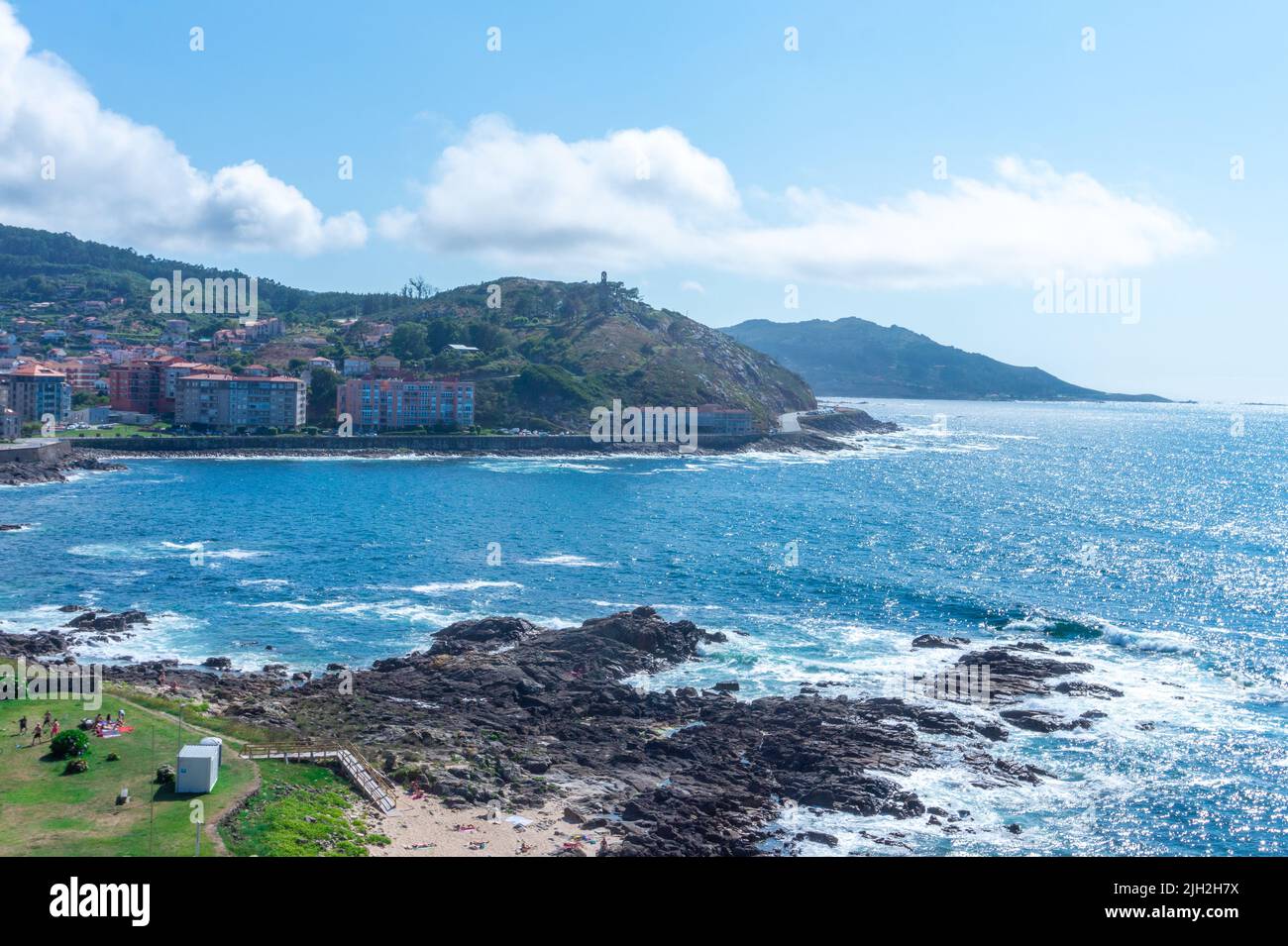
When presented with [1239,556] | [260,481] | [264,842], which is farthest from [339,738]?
[260,481]

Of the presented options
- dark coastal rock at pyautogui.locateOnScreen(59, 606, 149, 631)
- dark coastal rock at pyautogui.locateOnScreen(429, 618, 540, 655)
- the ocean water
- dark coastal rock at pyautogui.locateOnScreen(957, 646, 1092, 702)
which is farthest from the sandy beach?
dark coastal rock at pyautogui.locateOnScreen(59, 606, 149, 631)

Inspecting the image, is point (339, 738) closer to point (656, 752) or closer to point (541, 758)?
point (541, 758)

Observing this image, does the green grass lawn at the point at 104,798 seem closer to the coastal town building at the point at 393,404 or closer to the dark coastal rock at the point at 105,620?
the dark coastal rock at the point at 105,620

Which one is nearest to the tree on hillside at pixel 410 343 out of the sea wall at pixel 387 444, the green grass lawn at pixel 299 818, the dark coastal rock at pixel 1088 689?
the sea wall at pixel 387 444

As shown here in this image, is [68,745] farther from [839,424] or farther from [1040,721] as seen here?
[839,424]

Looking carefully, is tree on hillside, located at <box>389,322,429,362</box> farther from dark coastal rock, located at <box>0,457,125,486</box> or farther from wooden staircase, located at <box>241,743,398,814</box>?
wooden staircase, located at <box>241,743,398,814</box>
